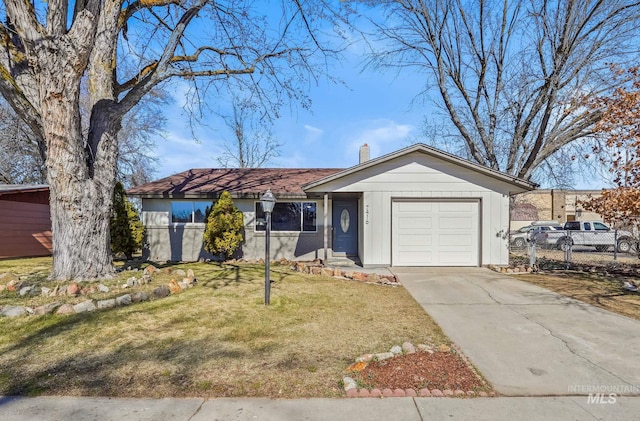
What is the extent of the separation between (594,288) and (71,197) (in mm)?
11737

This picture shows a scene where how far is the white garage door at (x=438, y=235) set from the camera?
1112 centimetres

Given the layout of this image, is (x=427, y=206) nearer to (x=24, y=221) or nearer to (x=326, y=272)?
(x=326, y=272)

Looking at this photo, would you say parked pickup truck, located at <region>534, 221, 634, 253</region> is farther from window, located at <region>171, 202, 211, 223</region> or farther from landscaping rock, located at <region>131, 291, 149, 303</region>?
landscaping rock, located at <region>131, 291, 149, 303</region>

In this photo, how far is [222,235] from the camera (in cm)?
1208

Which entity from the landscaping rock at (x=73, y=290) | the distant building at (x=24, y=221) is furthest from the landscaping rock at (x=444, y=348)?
the distant building at (x=24, y=221)

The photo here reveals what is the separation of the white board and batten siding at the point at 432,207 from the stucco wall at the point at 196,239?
2500mm

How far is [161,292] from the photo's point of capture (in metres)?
6.86

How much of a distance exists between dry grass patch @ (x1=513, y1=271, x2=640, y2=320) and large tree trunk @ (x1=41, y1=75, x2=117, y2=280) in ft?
33.4

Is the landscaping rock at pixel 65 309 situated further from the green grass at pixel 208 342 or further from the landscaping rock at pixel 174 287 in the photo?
the landscaping rock at pixel 174 287

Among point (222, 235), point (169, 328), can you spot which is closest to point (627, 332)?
point (169, 328)

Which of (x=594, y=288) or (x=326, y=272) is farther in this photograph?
(x=326, y=272)

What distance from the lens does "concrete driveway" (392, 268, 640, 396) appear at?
11.5 feet

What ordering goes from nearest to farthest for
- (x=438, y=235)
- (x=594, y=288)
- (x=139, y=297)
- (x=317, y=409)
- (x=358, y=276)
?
(x=317, y=409) < (x=139, y=297) < (x=594, y=288) < (x=358, y=276) < (x=438, y=235)

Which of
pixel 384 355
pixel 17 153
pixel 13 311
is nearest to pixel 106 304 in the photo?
pixel 13 311
